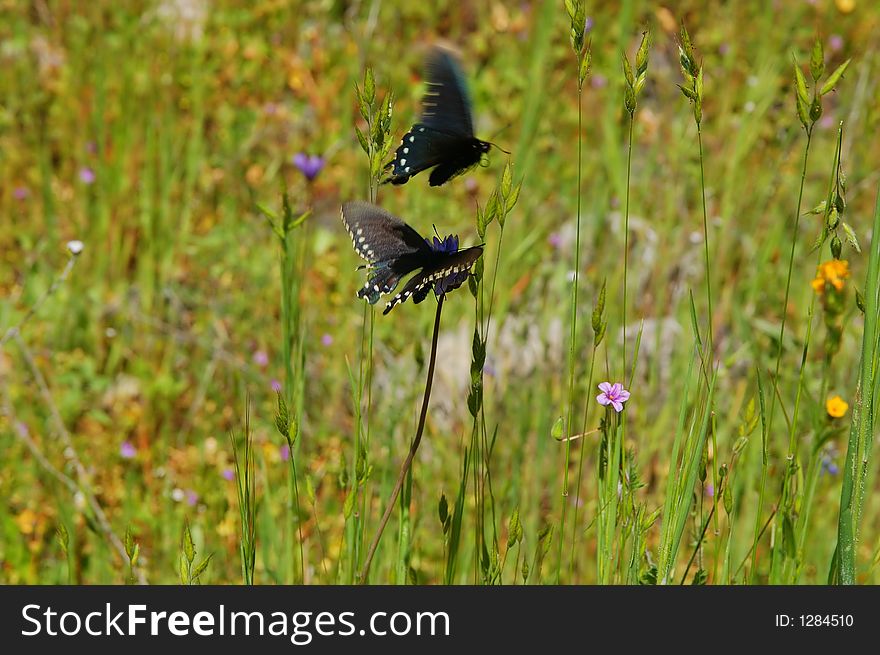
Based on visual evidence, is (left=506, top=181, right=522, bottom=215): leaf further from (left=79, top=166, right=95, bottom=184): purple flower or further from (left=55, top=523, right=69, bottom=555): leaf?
(left=79, top=166, right=95, bottom=184): purple flower

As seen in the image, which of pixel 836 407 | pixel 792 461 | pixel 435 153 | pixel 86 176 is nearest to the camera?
pixel 792 461

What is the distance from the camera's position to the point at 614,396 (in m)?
1.32

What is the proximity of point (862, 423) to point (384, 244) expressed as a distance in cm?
69

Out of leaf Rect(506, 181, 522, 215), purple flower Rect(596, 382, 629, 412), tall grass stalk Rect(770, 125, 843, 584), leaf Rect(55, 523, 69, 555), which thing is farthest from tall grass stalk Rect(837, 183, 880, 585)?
leaf Rect(55, 523, 69, 555)

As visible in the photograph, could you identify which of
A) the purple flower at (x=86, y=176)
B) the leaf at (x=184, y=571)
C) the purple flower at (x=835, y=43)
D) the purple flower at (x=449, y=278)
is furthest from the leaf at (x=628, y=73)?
the purple flower at (x=835, y=43)

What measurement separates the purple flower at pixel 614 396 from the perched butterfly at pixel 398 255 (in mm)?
246

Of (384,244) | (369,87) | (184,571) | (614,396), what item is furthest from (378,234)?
(184,571)

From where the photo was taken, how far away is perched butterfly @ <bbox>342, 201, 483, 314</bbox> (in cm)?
123

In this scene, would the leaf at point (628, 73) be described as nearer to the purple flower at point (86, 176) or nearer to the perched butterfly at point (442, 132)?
the perched butterfly at point (442, 132)

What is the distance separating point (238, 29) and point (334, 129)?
0.82 metres

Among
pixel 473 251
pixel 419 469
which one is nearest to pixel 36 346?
pixel 419 469

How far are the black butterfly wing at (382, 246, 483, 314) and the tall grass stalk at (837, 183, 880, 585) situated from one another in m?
0.48

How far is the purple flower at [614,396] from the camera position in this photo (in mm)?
1302

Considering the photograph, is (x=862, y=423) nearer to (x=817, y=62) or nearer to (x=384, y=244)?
(x=817, y=62)
